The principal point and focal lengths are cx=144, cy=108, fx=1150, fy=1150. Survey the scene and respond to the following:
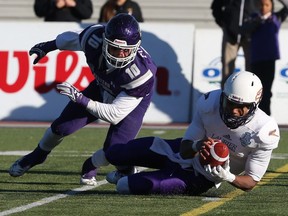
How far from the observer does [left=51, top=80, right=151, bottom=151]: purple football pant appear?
29.3 ft

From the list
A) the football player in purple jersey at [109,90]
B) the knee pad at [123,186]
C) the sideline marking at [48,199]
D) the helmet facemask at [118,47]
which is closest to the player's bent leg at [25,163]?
the football player in purple jersey at [109,90]

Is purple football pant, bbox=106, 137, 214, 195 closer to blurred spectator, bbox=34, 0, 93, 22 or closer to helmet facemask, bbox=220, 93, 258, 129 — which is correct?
helmet facemask, bbox=220, 93, 258, 129

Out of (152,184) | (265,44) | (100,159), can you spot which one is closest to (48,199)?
(152,184)

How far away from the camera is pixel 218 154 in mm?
7590

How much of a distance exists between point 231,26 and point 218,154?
727cm

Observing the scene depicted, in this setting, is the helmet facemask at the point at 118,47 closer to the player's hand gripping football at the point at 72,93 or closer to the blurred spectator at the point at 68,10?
the player's hand gripping football at the point at 72,93

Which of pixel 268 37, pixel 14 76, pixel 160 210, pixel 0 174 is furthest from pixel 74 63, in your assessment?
pixel 160 210

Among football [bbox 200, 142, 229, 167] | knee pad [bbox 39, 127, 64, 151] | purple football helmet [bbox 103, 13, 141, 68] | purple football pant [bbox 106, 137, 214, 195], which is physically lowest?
knee pad [bbox 39, 127, 64, 151]

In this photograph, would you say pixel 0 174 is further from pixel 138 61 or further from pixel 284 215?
pixel 284 215

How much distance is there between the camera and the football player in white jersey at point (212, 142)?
769 centimetres

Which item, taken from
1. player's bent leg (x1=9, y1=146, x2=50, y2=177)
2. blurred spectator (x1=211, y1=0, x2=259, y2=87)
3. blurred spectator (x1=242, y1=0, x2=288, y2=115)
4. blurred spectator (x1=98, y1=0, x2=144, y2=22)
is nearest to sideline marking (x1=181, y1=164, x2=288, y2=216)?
player's bent leg (x1=9, y1=146, x2=50, y2=177)

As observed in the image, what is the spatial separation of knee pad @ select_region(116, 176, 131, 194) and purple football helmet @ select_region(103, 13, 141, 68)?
95cm

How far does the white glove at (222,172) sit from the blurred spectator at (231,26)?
6.91 meters

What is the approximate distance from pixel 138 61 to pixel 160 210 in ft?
6.19
